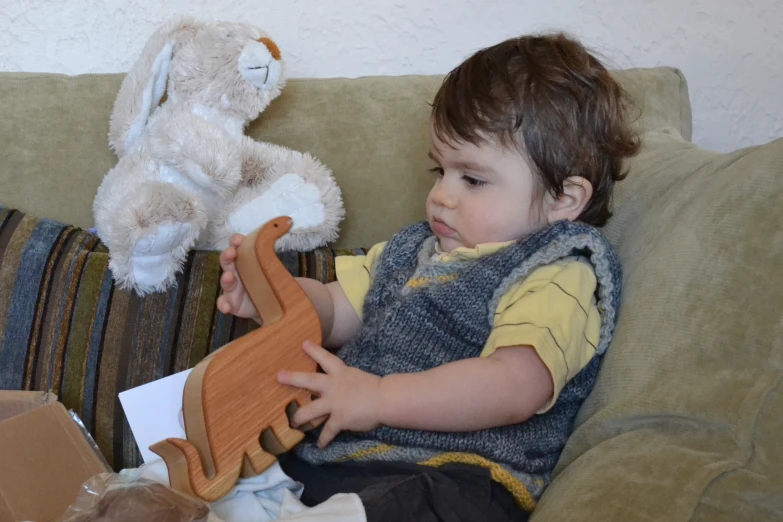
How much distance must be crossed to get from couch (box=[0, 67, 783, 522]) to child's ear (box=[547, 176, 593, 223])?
0.08 metres

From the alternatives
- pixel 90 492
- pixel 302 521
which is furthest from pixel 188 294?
pixel 302 521

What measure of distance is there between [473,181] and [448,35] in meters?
0.69

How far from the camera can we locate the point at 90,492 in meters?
0.77

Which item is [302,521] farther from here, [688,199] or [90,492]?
[688,199]

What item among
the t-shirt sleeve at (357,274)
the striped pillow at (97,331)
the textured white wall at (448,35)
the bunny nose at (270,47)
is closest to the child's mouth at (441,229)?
the t-shirt sleeve at (357,274)

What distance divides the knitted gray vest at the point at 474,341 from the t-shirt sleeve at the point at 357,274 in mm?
124

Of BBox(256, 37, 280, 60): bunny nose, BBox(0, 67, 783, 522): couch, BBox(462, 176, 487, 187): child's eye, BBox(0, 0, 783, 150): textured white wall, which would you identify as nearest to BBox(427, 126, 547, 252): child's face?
BBox(462, 176, 487, 187): child's eye

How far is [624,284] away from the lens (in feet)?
2.96

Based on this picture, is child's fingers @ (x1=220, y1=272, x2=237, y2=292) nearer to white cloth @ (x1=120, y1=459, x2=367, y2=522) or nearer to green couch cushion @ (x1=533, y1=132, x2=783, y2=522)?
white cloth @ (x1=120, y1=459, x2=367, y2=522)

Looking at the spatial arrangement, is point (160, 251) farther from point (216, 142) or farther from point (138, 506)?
point (138, 506)

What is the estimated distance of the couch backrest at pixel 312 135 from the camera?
121 cm

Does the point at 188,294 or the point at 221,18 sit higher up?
the point at 221,18

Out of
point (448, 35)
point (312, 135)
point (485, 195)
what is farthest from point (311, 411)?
point (448, 35)

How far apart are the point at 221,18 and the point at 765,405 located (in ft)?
4.03
